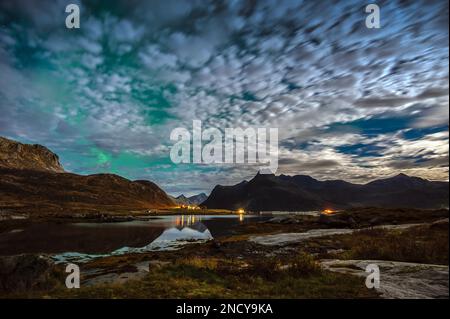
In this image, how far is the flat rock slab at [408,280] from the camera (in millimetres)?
10742

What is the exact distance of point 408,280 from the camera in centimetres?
1255

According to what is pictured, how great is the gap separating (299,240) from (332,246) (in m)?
6.58

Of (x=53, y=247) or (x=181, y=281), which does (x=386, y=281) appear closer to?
(x=181, y=281)

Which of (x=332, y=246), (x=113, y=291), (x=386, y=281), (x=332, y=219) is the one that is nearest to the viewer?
(x=113, y=291)

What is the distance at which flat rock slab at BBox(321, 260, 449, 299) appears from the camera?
10742 mm

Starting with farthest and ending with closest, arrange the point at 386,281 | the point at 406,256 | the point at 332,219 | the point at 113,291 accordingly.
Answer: the point at 332,219
the point at 406,256
the point at 386,281
the point at 113,291

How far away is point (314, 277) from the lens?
1400cm

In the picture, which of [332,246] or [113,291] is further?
[332,246]
